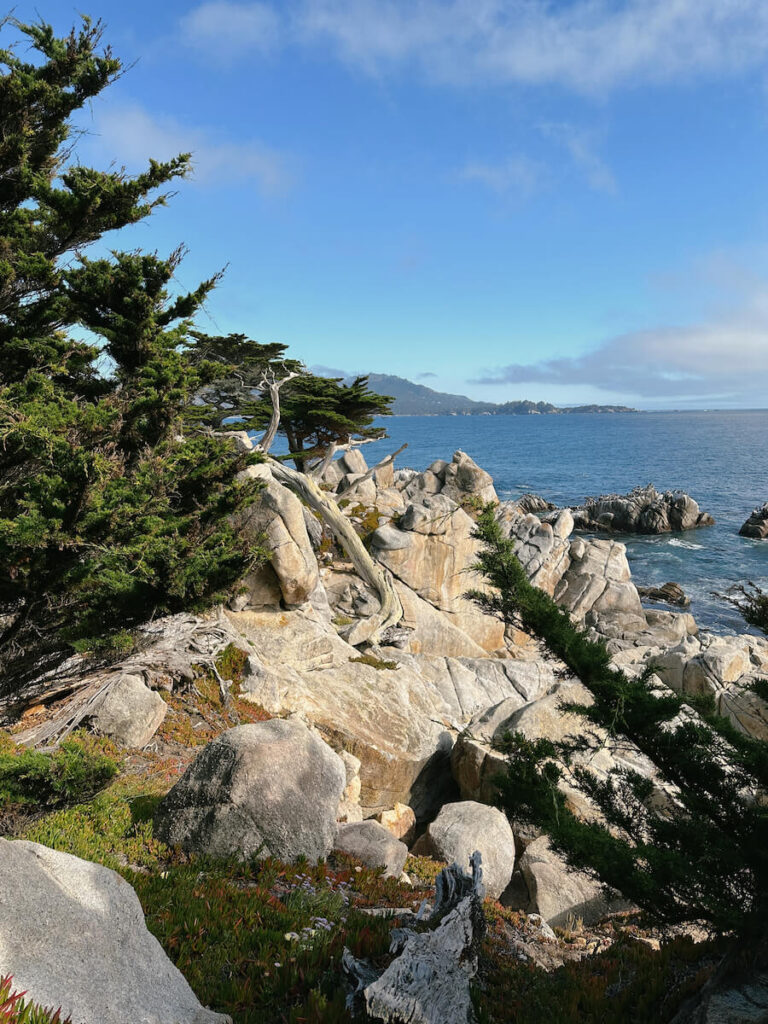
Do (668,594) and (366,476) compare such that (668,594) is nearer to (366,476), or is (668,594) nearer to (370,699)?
(366,476)

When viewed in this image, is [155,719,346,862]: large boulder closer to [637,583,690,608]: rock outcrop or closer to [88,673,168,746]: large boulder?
[88,673,168,746]: large boulder

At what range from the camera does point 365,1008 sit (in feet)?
14.6

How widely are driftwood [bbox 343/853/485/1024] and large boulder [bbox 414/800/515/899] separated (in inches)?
239

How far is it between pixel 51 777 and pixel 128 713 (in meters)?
5.58

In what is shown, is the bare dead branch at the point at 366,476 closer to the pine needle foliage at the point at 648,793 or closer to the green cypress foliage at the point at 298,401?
the green cypress foliage at the point at 298,401

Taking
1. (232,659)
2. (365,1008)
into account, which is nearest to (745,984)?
(365,1008)

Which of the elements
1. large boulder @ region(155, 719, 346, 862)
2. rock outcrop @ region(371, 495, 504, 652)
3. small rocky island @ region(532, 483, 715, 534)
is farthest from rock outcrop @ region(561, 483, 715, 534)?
large boulder @ region(155, 719, 346, 862)

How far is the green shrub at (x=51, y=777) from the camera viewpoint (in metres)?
6.18

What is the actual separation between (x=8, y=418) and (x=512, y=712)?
1306 centimetres

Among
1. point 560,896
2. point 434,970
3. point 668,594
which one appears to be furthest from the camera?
point 668,594

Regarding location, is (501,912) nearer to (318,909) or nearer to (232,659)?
(318,909)

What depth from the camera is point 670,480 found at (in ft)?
300

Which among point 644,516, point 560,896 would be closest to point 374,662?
point 560,896

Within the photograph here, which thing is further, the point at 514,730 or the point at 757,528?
the point at 757,528
